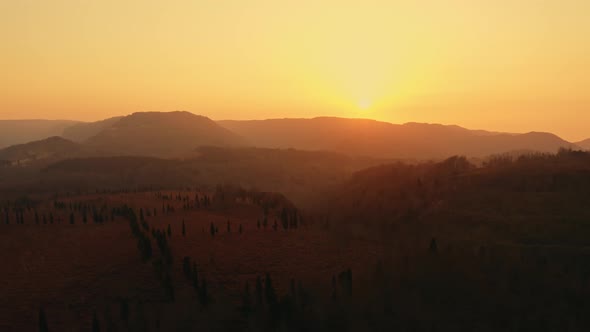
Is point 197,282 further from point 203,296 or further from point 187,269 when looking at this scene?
point 203,296

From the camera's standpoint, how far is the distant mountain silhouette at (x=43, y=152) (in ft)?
520

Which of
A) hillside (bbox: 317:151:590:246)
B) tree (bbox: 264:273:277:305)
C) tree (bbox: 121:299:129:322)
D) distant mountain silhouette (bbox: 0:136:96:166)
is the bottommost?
tree (bbox: 121:299:129:322)

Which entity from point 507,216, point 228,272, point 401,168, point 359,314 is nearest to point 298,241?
point 228,272

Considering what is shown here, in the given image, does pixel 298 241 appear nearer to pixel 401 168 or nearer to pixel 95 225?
pixel 95 225

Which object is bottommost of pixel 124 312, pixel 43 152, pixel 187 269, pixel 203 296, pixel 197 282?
pixel 124 312

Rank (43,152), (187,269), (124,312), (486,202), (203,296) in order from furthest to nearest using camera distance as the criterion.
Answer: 1. (43,152)
2. (486,202)
3. (187,269)
4. (203,296)
5. (124,312)

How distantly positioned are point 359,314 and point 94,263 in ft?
64.7

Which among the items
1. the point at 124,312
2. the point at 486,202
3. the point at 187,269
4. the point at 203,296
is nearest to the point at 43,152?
the point at 486,202

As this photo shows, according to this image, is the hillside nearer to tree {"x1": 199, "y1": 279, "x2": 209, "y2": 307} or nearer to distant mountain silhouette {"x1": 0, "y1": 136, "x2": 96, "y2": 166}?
tree {"x1": 199, "y1": 279, "x2": 209, "y2": 307}

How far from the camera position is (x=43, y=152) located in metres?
171

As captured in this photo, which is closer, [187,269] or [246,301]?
[246,301]

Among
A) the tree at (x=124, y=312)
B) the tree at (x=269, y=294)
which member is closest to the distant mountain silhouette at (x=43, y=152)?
the tree at (x=124, y=312)

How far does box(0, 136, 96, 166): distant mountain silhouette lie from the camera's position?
158m

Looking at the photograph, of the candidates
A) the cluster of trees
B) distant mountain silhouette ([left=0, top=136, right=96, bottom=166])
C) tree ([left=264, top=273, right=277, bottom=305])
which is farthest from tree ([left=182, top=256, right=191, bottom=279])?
distant mountain silhouette ([left=0, top=136, right=96, bottom=166])
